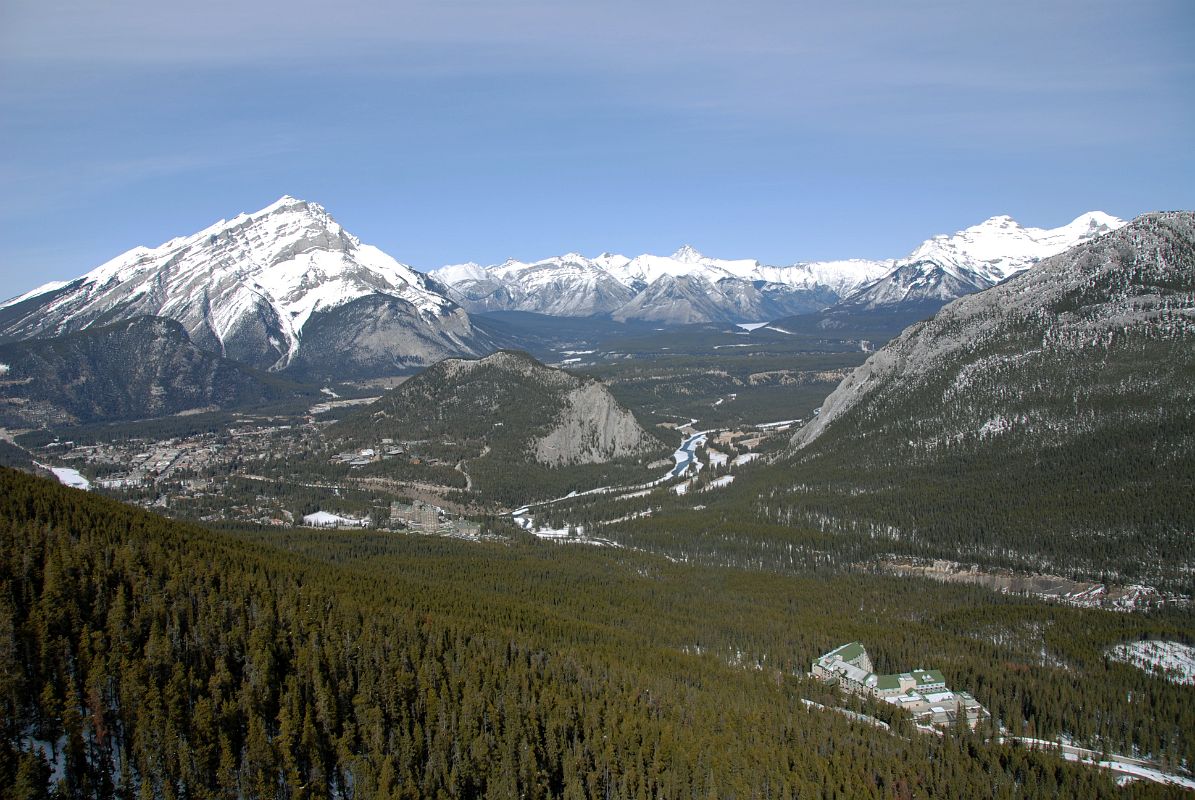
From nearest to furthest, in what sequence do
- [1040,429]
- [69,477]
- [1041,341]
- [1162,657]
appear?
1. [1162,657]
2. [1040,429]
3. [1041,341]
4. [69,477]

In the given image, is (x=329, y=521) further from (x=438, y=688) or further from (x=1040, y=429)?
(x=1040, y=429)

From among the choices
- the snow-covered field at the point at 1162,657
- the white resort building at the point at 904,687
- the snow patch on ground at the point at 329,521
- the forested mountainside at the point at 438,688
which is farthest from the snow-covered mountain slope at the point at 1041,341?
the snow patch on ground at the point at 329,521

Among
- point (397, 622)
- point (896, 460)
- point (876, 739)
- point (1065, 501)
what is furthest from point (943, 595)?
point (397, 622)

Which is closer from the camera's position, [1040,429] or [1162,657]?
[1162,657]

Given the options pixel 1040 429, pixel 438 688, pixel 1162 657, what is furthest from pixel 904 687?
pixel 1040 429

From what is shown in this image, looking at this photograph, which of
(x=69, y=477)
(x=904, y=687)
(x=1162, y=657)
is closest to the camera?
(x=904, y=687)

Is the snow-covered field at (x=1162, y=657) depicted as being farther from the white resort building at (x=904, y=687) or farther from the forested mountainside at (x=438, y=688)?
the white resort building at (x=904, y=687)
